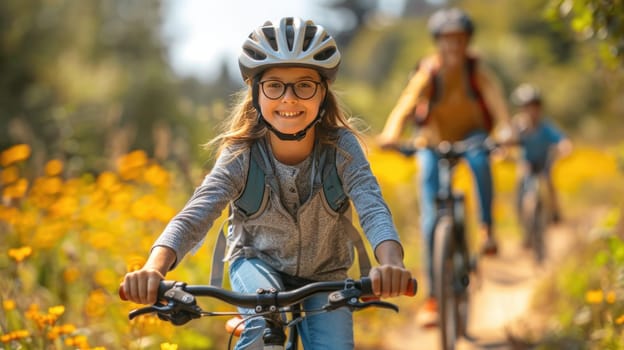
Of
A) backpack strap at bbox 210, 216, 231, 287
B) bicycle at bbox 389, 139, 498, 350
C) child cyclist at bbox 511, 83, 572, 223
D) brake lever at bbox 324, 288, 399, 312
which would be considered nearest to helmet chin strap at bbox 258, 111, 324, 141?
backpack strap at bbox 210, 216, 231, 287

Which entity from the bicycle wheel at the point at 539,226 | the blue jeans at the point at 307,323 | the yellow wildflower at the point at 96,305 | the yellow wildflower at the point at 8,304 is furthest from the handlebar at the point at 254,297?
the bicycle wheel at the point at 539,226

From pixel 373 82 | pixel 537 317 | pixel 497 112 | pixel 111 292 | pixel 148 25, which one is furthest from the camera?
pixel 373 82

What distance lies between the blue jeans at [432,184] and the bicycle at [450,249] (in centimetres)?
6

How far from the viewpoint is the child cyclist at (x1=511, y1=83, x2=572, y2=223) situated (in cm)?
1038

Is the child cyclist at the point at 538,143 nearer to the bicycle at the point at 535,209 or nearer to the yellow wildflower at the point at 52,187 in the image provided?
the bicycle at the point at 535,209

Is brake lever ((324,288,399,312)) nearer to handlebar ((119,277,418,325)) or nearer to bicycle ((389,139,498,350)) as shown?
handlebar ((119,277,418,325))

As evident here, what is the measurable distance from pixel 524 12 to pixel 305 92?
36.2 metres

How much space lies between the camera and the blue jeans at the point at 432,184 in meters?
6.13

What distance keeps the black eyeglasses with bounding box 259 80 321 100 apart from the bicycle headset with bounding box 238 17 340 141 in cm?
6

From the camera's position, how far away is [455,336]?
226 inches

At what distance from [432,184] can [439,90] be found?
75cm

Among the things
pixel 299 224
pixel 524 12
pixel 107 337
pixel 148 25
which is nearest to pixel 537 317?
pixel 107 337

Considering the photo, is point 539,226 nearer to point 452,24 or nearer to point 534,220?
point 534,220

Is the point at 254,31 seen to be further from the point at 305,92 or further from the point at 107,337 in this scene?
the point at 107,337
